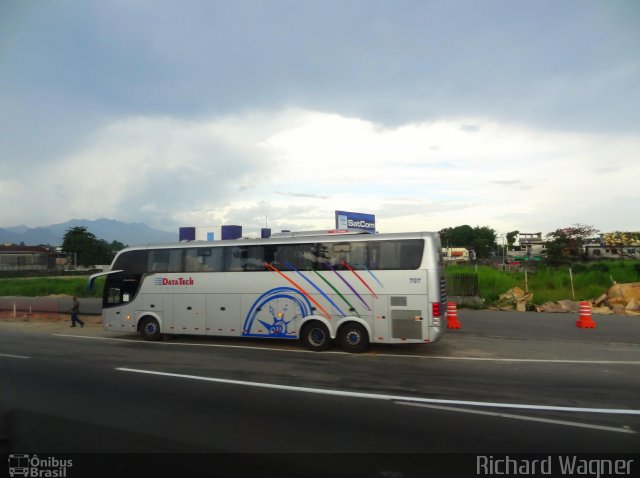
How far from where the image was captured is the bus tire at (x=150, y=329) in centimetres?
1423

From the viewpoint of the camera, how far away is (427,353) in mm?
11617

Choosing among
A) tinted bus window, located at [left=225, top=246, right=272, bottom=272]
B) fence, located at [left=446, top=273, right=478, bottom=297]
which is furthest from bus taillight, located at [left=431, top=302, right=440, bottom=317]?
fence, located at [left=446, top=273, right=478, bottom=297]

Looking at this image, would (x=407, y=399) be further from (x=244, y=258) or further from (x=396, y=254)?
(x=244, y=258)

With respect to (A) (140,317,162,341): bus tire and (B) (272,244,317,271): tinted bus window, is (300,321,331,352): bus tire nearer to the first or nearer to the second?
(B) (272,244,317,271): tinted bus window

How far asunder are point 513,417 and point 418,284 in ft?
16.9

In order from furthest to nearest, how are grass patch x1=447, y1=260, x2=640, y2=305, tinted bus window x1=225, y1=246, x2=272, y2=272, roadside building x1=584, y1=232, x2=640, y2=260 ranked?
roadside building x1=584, y1=232, x2=640, y2=260 < grass patch x1=447, y1=260, x2=640, y2=305 < tinted bus window x1=225, y1=246, x2=272, y2=272

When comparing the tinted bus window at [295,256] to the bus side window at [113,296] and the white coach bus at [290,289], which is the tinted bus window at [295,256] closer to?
the white coach bus at [290,289]

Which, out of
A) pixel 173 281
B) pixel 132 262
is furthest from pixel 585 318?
pixel 132 262

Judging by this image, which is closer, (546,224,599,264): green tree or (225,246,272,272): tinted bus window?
(225,246,272,272): tinted bus window

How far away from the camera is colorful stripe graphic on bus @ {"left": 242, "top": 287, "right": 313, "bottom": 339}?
40.3ft

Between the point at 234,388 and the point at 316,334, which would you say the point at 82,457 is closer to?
the point at 234,388

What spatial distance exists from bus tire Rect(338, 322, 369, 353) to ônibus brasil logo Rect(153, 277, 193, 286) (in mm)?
5178

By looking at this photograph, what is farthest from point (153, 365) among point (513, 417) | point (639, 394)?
point (639, 394)

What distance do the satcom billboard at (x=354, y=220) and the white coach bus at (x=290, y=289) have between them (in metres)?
12.5
